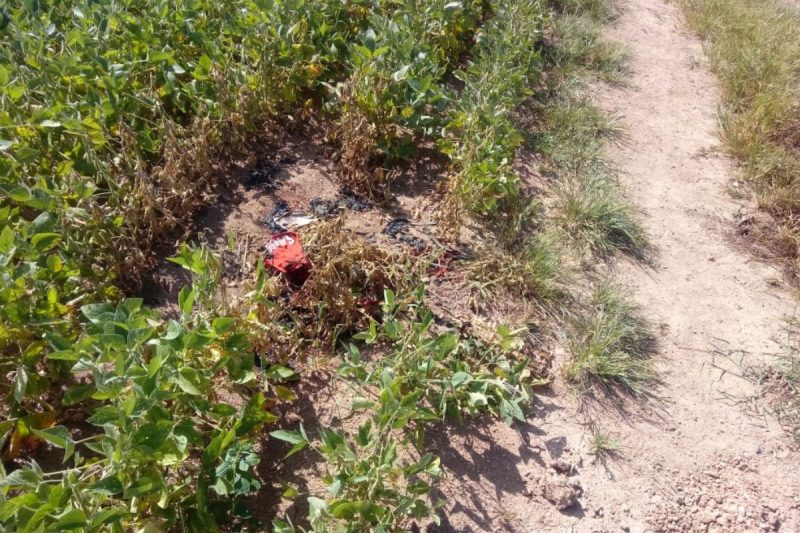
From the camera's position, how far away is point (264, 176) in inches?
122

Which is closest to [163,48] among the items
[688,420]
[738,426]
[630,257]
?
[630,257]

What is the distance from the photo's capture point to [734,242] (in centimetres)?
332

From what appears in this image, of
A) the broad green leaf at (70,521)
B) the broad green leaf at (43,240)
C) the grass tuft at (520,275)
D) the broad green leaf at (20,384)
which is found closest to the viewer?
the broad green leaf at (70,521)

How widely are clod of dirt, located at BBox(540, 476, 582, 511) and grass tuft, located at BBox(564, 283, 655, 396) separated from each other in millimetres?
464

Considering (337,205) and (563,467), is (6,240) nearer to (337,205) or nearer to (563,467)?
(337,205)

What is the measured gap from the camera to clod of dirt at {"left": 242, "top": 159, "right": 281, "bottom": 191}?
304 cm

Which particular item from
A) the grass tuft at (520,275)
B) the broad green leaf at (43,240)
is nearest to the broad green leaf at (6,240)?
the broad green leaf at (43,240)

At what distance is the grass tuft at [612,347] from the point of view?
2504mm

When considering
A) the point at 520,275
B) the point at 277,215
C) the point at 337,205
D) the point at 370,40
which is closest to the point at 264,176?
the point at 277,215

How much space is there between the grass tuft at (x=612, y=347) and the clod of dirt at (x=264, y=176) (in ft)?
5.59

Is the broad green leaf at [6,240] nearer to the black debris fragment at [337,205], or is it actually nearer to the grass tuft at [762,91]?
the black debris fragment at [337,205]

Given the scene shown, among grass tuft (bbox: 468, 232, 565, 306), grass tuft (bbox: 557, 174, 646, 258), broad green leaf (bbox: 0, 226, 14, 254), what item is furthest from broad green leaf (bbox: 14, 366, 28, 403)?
grass tuft (bbox: 557, 174, 646, 258)

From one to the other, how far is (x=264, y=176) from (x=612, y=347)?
195cm

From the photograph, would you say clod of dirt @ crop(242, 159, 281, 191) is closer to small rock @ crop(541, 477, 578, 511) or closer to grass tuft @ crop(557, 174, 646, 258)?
grass tuft @ crop(557, 174, 646, 258)
